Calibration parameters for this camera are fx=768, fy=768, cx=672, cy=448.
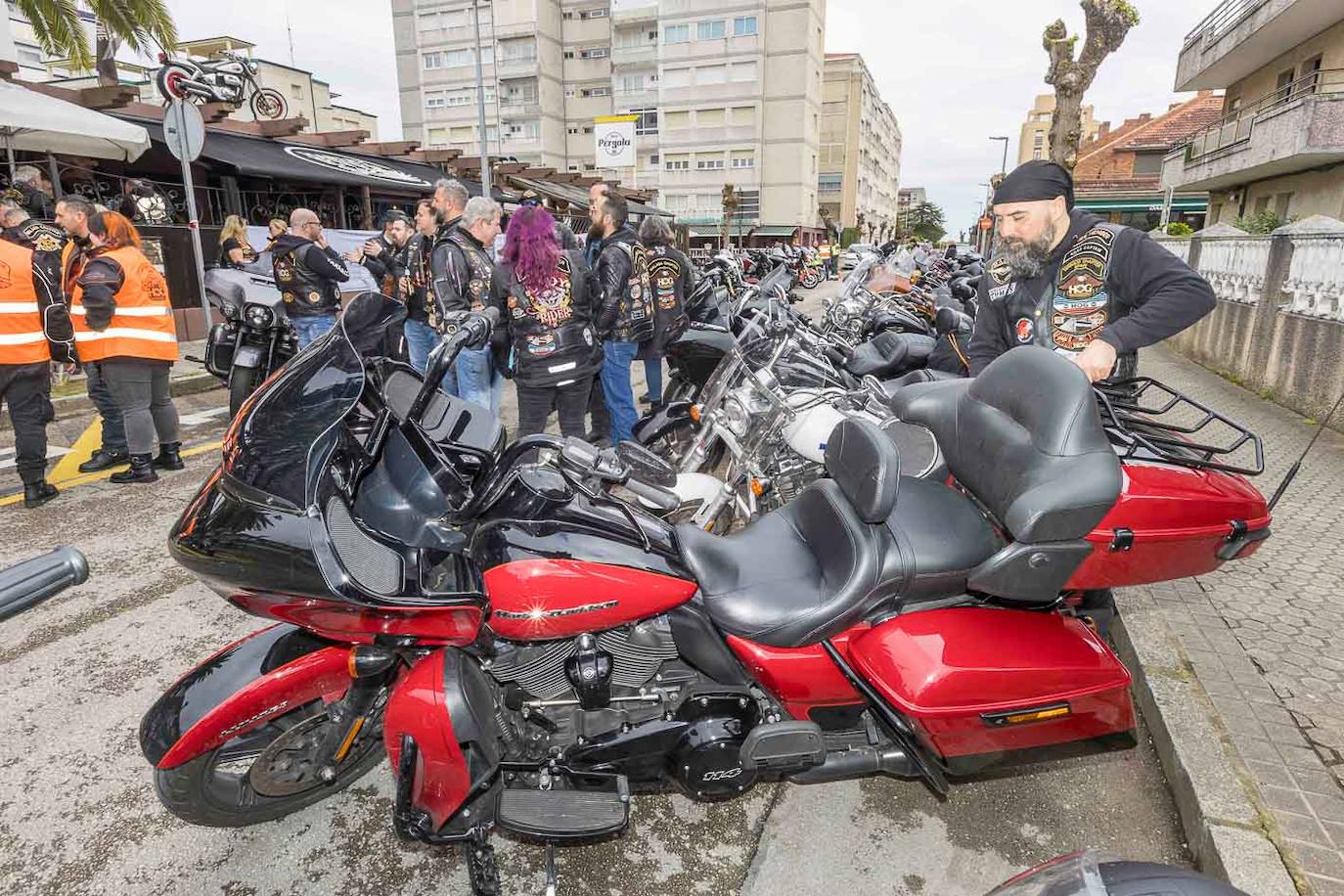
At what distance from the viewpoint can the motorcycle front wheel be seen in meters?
19.3

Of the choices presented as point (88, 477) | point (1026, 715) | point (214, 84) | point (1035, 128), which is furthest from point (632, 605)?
point (1035, 128)

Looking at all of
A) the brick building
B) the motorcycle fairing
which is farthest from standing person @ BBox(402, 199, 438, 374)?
the brick building

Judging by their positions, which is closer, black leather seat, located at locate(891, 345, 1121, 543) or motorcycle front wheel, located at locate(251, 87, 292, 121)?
black leather seat, located at locate(891, 345, 1121, 543)

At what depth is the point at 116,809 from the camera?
2416mm

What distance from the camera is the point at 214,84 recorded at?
606 inches

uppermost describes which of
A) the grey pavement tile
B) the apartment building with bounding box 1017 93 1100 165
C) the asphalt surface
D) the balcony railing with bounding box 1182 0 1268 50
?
the apartment building with bounding box 1017 93 1100 165

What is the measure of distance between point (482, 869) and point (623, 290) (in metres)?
4.50

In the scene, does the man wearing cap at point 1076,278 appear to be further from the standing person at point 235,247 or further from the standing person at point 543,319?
the standing person at point 235,247

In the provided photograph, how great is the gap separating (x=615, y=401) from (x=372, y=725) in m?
3.84

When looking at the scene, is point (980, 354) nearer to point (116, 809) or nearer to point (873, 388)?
point (873, 388)

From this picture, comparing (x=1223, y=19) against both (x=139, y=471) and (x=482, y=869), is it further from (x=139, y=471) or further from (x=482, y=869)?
(x=482, y=869)

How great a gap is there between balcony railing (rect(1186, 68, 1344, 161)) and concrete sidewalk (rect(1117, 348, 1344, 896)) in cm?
1680

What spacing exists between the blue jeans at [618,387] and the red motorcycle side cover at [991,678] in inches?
162

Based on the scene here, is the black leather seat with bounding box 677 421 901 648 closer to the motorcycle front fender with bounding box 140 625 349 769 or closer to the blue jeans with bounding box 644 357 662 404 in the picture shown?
the motorcycle front fender with bounding box 140 625 349 769
